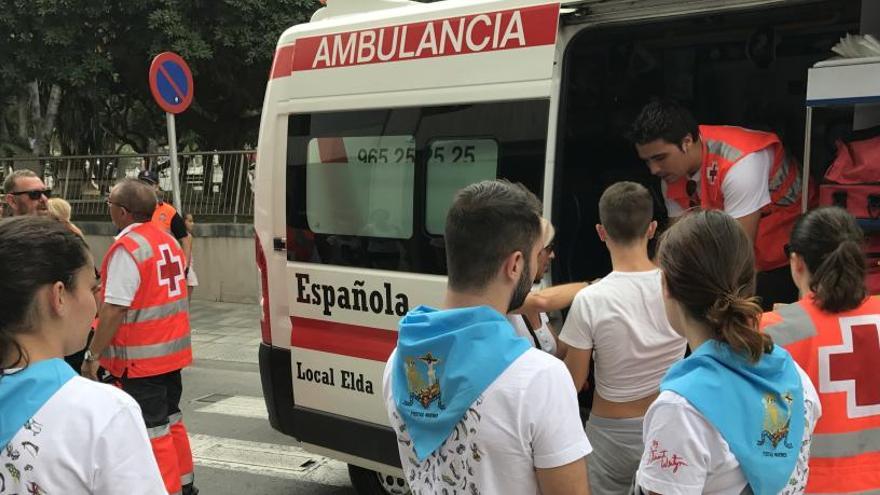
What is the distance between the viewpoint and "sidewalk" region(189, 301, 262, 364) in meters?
7.96

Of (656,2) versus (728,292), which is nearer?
(728,292)

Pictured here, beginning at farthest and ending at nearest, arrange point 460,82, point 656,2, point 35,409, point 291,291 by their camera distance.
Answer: point 291,291 < point 460,82 < point 656,2 < point 35,409

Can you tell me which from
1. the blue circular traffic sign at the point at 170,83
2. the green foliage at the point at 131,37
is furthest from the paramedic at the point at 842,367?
the green foliage at the point at 131,37

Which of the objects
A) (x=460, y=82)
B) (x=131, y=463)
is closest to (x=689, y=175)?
(x=460, y=82)

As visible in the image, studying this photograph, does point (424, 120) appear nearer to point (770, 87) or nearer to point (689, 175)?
point (689, 175)

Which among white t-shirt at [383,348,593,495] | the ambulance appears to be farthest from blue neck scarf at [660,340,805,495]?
the ambulance

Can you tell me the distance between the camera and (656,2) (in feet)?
9.27

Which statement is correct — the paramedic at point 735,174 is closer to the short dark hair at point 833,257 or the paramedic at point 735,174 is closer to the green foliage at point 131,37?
the short dark hair at point 833,257

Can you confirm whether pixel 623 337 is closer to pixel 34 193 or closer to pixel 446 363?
pixel 446 363

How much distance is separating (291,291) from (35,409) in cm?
249

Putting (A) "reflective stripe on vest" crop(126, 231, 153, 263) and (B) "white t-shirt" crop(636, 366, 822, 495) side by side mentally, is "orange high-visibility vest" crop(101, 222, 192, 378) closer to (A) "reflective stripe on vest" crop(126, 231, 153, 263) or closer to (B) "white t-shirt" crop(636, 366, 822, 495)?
(A) "reflective stripe on vest" crop(126, 231, 153, 263)

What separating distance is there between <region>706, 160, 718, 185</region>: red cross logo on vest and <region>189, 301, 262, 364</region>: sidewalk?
5471mm

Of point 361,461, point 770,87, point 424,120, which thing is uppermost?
point 770,87

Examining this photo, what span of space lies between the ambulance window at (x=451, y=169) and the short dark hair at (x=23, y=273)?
199cm
